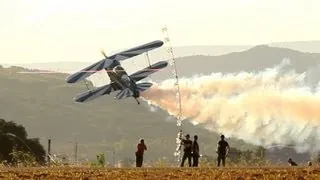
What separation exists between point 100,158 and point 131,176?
11827 mm

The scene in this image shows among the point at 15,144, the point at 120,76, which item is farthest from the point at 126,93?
the point at 15,144

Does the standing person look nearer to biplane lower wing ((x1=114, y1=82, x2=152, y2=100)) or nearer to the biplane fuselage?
the biplane fuselage

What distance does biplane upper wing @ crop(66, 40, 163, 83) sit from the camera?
8244 centimetres

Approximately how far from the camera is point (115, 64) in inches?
3467

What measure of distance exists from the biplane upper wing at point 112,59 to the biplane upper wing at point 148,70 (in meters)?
1.95

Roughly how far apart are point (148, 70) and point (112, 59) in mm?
6626

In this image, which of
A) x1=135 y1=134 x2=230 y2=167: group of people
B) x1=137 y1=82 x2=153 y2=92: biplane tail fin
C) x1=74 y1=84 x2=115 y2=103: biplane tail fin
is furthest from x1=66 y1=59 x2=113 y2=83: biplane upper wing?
x1=135 y1=134 x2=230 y2=167: group of people

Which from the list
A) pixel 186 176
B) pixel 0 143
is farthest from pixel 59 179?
pixel 0 143

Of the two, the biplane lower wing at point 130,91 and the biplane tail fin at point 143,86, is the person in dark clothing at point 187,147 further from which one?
the biplane tail fin at point 143,86

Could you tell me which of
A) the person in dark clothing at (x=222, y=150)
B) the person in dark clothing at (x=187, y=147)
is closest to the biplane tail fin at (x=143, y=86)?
the person in dark clothing at (x=222, y=150)

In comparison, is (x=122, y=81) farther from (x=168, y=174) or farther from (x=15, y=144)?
(x=168, y=174)

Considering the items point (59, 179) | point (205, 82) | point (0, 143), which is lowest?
point (59, 179)

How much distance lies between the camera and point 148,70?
83688 millimetres

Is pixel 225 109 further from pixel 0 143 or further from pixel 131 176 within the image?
pixel 131 176
